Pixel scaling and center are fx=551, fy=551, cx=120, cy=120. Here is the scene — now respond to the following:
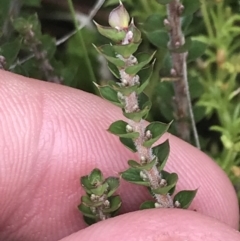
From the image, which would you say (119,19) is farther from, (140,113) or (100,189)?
(100,189)

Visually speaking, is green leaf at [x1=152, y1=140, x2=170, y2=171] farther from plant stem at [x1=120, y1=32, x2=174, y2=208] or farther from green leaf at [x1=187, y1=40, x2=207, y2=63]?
green leaf at [x1=187, y1=40, x2=207, y2=63]

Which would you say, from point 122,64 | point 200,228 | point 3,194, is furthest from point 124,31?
point 3,194

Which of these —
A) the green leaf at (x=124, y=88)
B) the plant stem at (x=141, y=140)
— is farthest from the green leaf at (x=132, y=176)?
the green leaf at (x=124, y=88)

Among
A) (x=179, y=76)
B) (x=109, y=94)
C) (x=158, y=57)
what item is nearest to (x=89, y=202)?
(x=109, y=94)

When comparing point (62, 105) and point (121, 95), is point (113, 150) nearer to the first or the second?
point (62, 105)

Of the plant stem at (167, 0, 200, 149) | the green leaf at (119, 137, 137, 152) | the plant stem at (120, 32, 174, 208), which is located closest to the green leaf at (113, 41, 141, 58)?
the plant stem at (120, 32, 174, 208)
